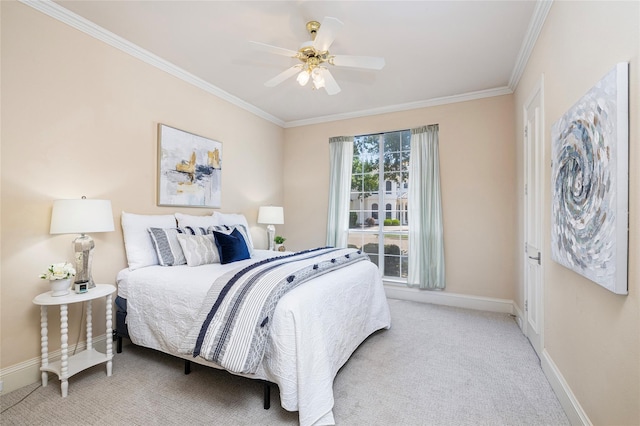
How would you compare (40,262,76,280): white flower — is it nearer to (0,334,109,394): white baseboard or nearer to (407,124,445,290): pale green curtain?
(0,334,109,394): white baseboard

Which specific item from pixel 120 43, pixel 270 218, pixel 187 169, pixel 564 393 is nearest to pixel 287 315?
pixel 564 393

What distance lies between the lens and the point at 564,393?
6.09ft

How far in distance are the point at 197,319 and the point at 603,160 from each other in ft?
7.60

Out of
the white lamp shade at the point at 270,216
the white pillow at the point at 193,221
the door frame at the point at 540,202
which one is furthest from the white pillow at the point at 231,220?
the door frame at the point at 540,202

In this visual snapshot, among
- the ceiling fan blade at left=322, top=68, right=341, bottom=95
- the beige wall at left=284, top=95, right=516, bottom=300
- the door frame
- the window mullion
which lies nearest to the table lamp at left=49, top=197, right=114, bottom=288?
the ceiling fan blade at left=322, top=68, right=341, bottom=95

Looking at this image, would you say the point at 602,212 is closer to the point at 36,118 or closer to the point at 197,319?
the point at 197,319

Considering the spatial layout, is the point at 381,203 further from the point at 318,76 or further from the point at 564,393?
the point at 564,393

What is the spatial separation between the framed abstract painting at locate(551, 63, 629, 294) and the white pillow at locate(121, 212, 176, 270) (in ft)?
10.1

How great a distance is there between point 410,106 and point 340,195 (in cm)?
165

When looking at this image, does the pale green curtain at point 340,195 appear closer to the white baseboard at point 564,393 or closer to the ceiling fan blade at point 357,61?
the ceiling fan blade at point 357,61

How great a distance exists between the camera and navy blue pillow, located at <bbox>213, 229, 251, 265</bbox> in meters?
2.82

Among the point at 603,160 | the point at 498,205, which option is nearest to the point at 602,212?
the point at 603,160

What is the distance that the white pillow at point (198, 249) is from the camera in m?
2.71

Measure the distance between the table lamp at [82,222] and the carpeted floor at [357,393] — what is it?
30.5 inches
